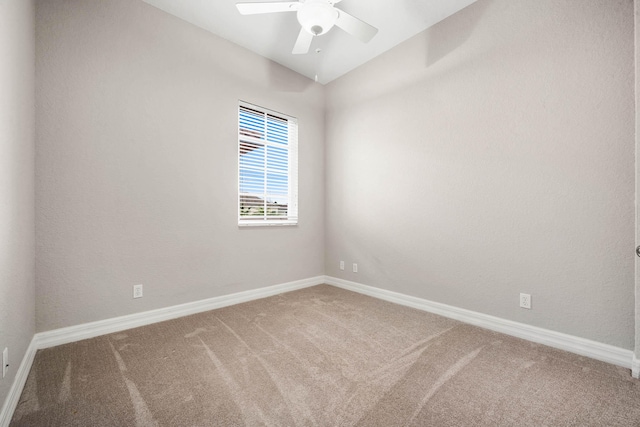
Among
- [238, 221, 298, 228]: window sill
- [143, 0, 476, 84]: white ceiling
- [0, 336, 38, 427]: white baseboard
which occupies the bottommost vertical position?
[0, 336, 38, 427]: white baseboard

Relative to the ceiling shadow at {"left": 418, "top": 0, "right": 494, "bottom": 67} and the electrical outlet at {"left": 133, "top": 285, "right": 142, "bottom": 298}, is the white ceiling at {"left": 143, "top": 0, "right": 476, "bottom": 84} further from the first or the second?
the electrical outlet at {"left": 133, "top": 285, "right": 142, "bottom": 298}

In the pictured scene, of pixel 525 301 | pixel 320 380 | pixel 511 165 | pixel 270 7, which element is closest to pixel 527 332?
pixel 525 301

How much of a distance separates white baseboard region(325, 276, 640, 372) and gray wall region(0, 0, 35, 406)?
3065 millimetres

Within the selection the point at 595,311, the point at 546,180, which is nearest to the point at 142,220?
the point at 546,180

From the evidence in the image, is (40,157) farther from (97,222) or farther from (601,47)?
(601,47)

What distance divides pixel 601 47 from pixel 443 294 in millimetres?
2293

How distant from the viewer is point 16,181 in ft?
5.38

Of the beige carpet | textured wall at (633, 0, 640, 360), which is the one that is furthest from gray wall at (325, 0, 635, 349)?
the beige carpet

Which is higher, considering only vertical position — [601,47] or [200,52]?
[200,52]

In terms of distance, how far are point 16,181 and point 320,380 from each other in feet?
7.16

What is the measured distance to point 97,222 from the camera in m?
2.32

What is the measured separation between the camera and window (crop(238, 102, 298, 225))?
3313 millimetres

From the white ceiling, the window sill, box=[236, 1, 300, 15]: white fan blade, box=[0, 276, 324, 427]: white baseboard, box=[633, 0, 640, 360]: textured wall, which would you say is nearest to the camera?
box=[0, 276, 324, 427]: white baseboard

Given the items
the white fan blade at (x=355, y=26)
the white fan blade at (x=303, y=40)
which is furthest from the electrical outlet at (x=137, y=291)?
the white fan blade at (x=355, y=26)
